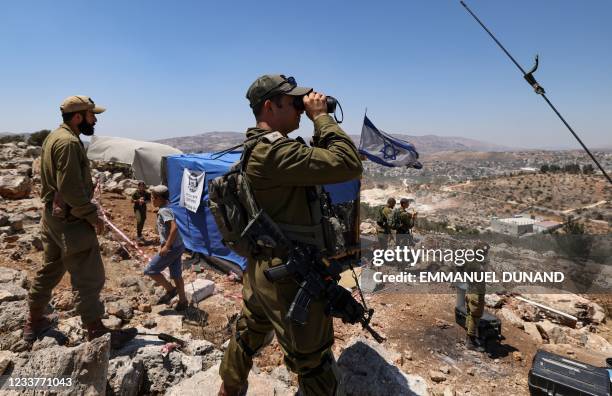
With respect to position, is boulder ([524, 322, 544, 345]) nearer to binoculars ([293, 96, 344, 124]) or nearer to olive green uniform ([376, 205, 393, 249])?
olive green uniform ([376, 205, 393, 249])

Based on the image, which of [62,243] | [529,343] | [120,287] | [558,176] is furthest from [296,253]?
[558,176]

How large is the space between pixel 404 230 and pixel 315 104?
625cm

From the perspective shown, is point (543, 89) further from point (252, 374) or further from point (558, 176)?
point (558, 176)

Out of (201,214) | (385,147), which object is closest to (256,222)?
(201,214)

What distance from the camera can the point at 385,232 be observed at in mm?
7930

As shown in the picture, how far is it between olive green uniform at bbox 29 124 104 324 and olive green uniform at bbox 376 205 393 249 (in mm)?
6057

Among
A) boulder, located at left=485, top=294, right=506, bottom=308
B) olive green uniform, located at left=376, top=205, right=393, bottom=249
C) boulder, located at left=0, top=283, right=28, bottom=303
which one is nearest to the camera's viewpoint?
boulder, located at left=0, top=283, right=28, bottom=303

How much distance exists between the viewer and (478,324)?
15.0 feet

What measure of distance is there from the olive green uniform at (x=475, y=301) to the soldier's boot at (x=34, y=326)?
4.50 meters

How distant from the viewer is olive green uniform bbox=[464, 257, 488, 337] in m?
4.46

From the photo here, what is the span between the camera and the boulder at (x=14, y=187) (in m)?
8.81

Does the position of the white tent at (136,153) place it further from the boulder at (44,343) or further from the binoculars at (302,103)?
the binoculars at (302,103)

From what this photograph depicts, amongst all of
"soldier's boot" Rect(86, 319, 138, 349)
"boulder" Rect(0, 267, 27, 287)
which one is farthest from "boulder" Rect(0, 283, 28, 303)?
"soldier's boot" Rect(86, 319, 138, 349)

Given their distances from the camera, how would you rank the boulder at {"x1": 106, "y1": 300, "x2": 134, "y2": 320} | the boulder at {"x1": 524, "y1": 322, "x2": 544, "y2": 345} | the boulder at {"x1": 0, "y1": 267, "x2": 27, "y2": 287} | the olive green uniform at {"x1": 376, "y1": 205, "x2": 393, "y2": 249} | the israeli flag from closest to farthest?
1. the boulder at {"x1": 106, "y1": 300, "x2": 134, "y2": 320}
2. the boulder at {"x1": 0, "y1": 267, "x2": 27, "y2": 287}
3. the boulder at {"x1": 524, "y1": 322, "x2": 544, "y2": 345}
4. the israeli flag
5. the olive green uniform at {"x1": 376, "y1": 205, "x2": 393, "y2": 249}
